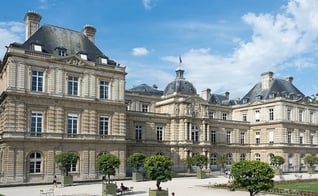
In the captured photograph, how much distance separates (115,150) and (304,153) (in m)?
35.2

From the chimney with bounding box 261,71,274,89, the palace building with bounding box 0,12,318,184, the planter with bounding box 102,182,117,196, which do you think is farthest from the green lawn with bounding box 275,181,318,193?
the chimney with bounding box 261,71,274,89

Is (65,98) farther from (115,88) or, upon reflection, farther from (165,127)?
(165,127)

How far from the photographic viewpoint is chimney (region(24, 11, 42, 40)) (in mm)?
40875

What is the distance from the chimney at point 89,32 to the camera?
44.5 metres

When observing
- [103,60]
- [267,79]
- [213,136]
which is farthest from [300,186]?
[267,79]

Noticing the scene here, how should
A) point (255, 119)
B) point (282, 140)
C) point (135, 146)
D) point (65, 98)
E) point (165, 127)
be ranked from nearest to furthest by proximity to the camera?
point (65, 98) → point (135, 146) → point (165, 127) → point (282, 140) → point (255, 119)

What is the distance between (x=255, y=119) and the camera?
62.7 m

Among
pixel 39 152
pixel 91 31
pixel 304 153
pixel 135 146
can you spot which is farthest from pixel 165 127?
pixel 304 153

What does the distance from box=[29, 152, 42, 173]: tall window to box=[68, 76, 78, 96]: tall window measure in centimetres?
686

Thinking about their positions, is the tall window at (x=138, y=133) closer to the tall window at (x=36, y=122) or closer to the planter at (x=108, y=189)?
the tall window at (x=36, y=122)

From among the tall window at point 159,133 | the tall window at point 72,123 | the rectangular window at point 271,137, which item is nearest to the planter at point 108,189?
the tall window at point 72,123

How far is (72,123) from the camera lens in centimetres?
3800

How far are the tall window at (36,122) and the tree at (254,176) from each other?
21690 mm

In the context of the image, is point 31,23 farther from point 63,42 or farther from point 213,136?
point 213,136
